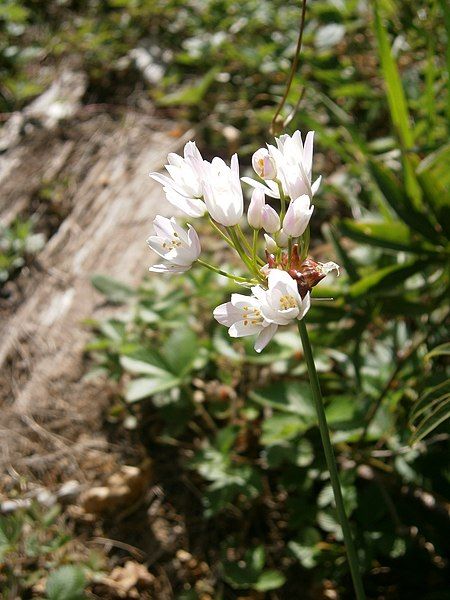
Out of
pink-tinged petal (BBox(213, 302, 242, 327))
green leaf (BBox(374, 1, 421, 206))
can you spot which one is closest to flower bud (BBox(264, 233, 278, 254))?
pink-tinged petal (BBox(213, 302, 242, 327))

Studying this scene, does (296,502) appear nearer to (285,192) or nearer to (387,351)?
(387,351)

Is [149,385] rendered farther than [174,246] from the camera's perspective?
Yes

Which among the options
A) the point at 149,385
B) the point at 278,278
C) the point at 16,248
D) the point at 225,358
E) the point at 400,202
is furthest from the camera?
the point at 16,248

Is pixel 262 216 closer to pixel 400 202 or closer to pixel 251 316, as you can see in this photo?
pixel 251 316

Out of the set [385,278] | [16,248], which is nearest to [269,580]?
[385,278]

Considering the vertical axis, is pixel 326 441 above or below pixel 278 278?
below

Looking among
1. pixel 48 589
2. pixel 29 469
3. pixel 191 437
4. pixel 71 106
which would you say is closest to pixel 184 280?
pixel 191 437

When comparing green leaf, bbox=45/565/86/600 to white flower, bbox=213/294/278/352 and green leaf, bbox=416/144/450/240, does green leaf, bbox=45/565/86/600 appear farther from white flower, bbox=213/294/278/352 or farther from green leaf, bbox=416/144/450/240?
green leaf, bbox=416/144/450/240
